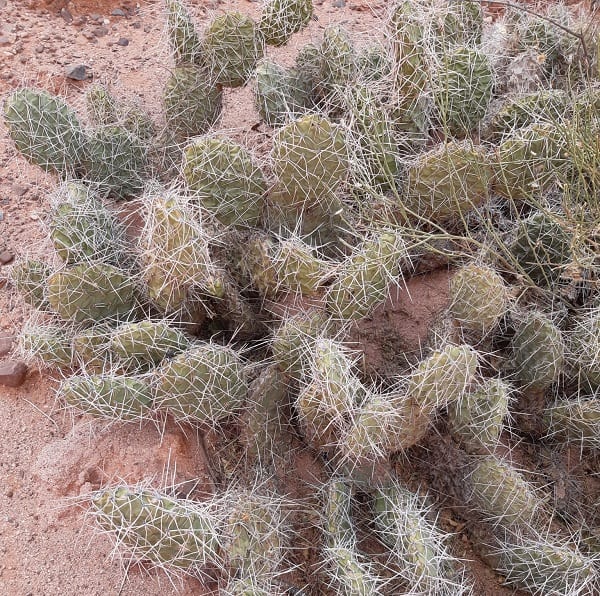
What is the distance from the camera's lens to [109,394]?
228 cm

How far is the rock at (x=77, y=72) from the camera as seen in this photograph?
388 centimetres

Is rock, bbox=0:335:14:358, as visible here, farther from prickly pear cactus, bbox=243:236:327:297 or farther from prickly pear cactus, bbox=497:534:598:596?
prickly pear cactus, bbox=497:534:598:596

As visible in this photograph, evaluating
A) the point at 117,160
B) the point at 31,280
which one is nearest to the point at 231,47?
the point at 117,160

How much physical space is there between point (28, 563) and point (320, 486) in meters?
0.94

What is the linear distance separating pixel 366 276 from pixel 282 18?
1.28 meters

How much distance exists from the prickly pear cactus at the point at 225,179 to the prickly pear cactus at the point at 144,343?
18.0 inches

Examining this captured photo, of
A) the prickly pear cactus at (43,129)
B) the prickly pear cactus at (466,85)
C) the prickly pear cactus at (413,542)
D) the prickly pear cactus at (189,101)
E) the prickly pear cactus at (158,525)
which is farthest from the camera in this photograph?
the prickly pear cactus at (189,101)

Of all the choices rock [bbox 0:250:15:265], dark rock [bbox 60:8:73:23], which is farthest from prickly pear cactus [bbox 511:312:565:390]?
dark rock [bbox 60:8:73:23]

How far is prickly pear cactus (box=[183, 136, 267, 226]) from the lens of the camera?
96.7 inches

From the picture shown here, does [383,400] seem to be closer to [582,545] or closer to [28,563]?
[582,545]

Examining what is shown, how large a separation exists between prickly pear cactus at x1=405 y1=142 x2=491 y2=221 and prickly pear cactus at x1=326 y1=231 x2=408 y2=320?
0.33 meters

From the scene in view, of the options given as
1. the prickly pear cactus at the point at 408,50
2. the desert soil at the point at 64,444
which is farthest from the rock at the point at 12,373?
the prickly pear cactus at the point at 408,50

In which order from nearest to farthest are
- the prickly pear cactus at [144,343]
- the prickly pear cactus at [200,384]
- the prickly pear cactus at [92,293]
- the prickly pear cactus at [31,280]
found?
the prickly pear cactus at [200,384] < the prickly pear cactus at [144,343] < the prickly pear cactus at [92,293] < the prickly pear cactus at [31,280]

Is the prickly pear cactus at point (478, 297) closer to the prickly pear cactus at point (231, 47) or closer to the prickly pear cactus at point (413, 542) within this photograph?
the prickly pear cactus at point (413, 542)
